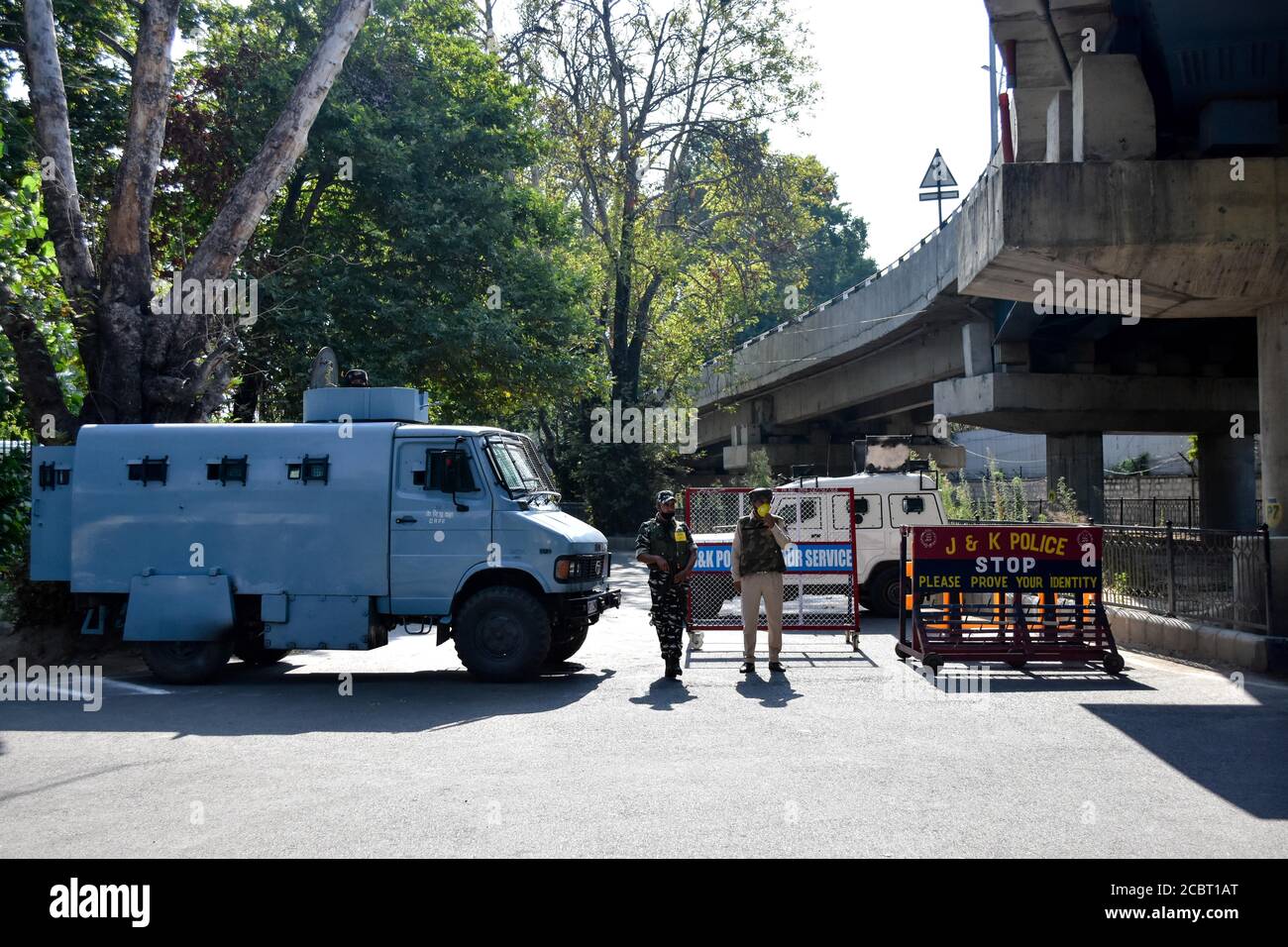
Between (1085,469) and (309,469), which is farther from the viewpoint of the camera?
(1085,469)

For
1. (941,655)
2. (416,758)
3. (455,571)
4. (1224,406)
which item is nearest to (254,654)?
(455,571)

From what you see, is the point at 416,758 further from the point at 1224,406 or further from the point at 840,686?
the point at 1224,406

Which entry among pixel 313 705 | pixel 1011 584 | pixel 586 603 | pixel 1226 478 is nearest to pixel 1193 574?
pixel 1011 584

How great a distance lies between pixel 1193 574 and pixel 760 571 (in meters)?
4.88

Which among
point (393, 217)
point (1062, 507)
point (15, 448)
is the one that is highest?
point (393, 217)

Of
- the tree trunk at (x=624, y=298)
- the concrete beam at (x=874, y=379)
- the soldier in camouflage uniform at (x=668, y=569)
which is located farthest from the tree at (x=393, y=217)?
the soldier in camouflage uniform at (x=668, y=569)

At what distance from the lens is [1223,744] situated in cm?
852

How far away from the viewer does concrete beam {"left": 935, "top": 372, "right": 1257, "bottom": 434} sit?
83.8 feet

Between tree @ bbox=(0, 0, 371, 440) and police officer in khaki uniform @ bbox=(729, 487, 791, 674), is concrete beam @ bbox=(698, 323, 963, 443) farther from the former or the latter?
tree @ bbox=(0, 0, 371, 440)

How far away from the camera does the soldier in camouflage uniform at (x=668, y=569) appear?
12.3 meters

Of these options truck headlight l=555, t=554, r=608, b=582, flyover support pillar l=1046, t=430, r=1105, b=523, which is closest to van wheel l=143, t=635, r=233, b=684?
truck headlight l=555, t=554, r=608, b=582

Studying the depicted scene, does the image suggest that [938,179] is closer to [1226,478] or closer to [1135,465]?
[1226,478]

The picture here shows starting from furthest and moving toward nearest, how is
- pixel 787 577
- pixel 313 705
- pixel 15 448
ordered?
pixel 787 577, pixel 15 448, pixel 313 705
